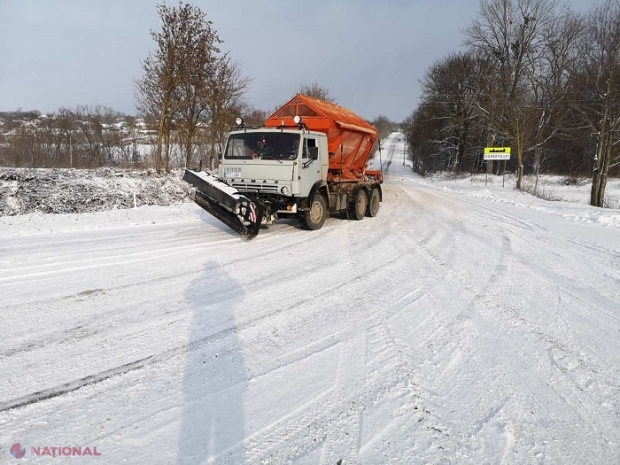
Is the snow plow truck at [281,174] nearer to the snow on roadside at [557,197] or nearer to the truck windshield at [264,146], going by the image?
the truck windshield at [264,146]

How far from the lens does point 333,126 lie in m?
9.75

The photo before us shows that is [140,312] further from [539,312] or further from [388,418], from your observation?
[539,312]

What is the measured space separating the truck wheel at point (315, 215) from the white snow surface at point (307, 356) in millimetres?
2040

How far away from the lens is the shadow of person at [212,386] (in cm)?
215

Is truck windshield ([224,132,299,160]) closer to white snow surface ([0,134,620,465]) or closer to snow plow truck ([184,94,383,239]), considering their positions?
snow plow truck ([184,94,383,239])

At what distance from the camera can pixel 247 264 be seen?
5.91m

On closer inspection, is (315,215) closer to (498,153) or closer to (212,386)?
(212,386)

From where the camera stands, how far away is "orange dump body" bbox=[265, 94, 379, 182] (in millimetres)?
9828

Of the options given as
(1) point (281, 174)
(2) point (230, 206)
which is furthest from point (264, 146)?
(2) point (230, 206)

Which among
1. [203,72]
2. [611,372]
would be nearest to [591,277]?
[611,372]

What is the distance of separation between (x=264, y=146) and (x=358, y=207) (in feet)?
12.1

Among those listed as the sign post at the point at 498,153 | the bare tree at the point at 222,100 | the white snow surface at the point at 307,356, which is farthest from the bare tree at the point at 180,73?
the sign post at the point at 498,153

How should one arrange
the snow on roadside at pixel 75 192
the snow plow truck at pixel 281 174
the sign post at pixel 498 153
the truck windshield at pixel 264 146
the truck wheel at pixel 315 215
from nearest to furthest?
1. the snow plow truck at pixel 281 174
2. the truck windshield at pixel 264 146
3. the truck wheel at pixel 315 215
4. the snow on roadside at pixel 75 192
5. the sign post at pixel 498 153

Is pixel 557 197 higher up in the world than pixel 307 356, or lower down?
higher up
